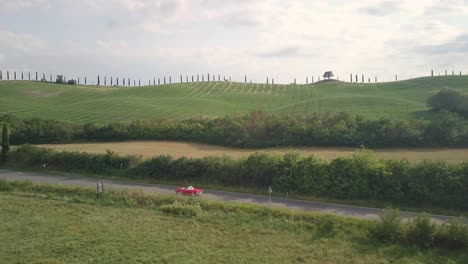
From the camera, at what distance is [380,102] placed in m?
80.7

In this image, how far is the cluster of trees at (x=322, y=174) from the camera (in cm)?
2598

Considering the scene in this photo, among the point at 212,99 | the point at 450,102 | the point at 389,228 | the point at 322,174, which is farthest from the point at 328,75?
the point at 389,228

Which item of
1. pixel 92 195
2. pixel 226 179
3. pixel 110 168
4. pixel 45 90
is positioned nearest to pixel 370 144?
pixel 226 179

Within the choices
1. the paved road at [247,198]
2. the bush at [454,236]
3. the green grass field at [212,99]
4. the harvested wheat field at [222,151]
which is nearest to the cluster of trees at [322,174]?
the paved road at [247,198]

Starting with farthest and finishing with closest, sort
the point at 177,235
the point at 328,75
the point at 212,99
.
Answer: the point at 328,75 < the point at 212,99 < the point at 177,235

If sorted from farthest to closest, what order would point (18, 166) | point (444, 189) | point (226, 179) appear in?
1. point (18, 166)
2. point (226, 179)
3. point (444, 189)

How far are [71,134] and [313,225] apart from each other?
4324 centimetres

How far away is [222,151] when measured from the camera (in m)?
47.5

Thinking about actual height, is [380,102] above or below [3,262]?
above

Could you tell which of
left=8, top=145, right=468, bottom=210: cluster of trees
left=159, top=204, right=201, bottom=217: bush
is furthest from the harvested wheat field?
left=159, top=204, right=201, bottom=217: bush

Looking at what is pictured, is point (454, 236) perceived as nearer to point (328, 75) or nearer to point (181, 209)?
point (181, 209)

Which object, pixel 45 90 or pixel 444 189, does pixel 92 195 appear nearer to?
pixel 444 189

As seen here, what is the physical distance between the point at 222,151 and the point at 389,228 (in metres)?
30.2

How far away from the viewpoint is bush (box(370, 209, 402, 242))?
18.3 metres
